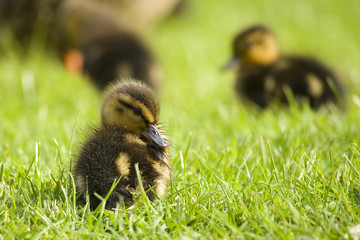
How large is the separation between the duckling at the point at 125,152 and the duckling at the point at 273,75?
5.24ft

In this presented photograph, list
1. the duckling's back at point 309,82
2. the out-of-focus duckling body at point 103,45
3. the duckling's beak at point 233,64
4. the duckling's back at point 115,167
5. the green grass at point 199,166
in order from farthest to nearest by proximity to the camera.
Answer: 1. the out-of-focus duckling body at point 103,45
2. the duckling's beak at point 233,64
3. the duckling's back at point 309,82
4. the duckling's back at point 115,167
5. the green grass at point 199,166

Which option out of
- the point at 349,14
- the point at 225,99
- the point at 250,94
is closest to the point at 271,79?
the point at 250,94

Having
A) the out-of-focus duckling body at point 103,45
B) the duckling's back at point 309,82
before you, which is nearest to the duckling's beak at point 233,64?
the duckling's back at point 309,82

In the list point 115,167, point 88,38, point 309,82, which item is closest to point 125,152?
point 115,167

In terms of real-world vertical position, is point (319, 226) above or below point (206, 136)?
above

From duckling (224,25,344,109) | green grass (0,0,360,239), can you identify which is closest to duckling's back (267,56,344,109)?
duckling (224,25,344,109)

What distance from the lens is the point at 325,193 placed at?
1.80 meters

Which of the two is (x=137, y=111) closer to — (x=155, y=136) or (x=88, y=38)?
(x=155, y=136)

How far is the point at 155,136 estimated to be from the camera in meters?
2.01

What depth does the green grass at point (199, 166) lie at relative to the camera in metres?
1.70

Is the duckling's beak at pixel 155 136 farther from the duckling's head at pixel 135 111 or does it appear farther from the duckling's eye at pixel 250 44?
the duckling's eye at pixel 250 44

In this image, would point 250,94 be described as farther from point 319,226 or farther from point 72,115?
point 319,226

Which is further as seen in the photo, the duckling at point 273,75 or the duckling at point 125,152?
the duckling at point 273,75

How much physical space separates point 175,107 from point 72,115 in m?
0.75
